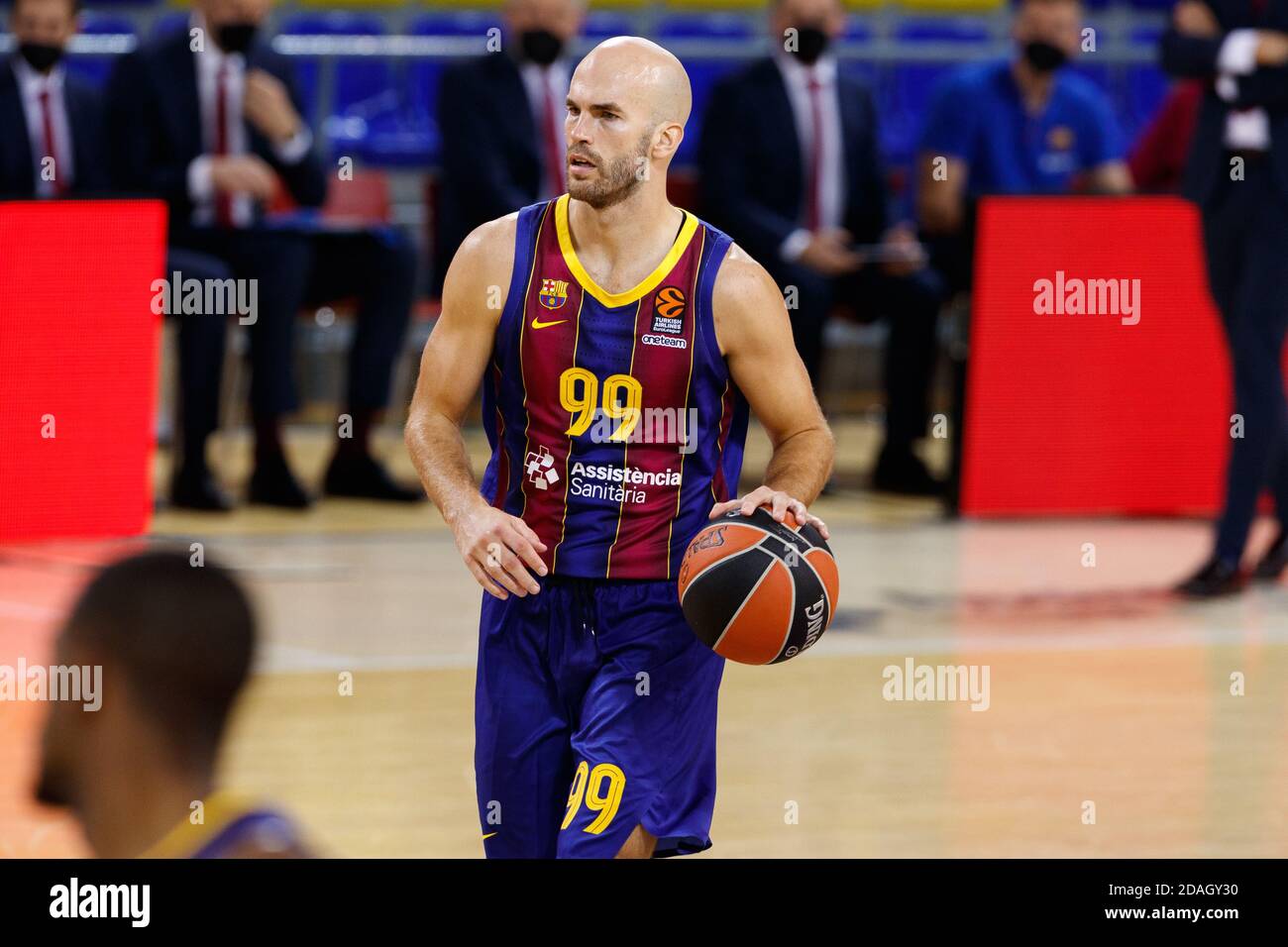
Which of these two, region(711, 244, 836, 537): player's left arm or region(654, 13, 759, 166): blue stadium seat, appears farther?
region(654, 13, 759, 166): blue stadium seat

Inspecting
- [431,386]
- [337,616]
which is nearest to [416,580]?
[337,616]

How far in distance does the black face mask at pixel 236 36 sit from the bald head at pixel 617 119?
20.7ft

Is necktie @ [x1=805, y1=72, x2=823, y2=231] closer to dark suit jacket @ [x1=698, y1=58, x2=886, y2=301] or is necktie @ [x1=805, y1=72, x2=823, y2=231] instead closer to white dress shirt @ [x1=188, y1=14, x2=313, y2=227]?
dark suit jacket @ [x1=698, y1=58, x2=886, y2=301]

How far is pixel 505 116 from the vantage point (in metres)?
10.5

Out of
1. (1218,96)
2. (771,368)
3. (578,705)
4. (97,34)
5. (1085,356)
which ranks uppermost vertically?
(97,34)

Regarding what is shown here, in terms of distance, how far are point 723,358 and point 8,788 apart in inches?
99.6

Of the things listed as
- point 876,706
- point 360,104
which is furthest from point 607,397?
point 360,104

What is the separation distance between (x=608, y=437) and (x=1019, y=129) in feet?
23.7

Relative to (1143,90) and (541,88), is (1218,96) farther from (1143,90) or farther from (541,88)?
(1143,90)

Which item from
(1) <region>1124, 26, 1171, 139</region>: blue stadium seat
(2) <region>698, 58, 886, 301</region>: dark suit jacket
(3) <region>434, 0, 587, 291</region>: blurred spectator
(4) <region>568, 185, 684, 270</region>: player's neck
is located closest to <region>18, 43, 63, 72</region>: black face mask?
(3) <region>434, 0, 587, 291</region>: blurred spectator

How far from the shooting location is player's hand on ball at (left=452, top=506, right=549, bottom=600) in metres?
3.79

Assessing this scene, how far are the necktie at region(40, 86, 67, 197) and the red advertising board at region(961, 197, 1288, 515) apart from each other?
4.01 metres

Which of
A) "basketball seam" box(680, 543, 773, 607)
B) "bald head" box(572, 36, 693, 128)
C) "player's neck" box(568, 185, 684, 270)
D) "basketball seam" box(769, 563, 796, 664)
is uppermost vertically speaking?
"bald head" box(572, 36, 693, 128)

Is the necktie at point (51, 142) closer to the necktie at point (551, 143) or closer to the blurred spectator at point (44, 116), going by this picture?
the blurred spectator at point (44, 116)
